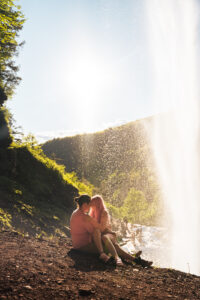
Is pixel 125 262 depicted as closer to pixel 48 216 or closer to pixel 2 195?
pixel 48 216

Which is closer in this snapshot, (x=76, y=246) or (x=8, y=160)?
(x=76, y=246)

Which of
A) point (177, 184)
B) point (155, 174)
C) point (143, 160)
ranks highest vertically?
point (143, 160)

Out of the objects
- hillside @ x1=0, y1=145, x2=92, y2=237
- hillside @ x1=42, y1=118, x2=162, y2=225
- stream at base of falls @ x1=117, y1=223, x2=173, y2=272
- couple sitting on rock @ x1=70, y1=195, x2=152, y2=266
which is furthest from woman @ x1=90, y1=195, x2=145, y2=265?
hillside @ x1=42, y1=118, x2=162, y2=225

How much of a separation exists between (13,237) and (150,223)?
18142mm

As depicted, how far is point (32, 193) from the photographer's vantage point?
8227 millimetres

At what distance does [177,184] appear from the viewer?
2608 centimetres

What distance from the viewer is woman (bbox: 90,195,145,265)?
4.57m

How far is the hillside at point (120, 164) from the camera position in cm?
2497

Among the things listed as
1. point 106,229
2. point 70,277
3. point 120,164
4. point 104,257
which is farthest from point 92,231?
point 120,164

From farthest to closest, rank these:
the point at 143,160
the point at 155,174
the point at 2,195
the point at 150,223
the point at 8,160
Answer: the point at 143,160, the point at 155,174, the point at 150,223, the point at 8,160, the point at 2,195

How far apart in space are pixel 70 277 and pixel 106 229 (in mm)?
1846

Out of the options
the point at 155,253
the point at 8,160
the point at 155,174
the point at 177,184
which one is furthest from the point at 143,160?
the point at 8,160

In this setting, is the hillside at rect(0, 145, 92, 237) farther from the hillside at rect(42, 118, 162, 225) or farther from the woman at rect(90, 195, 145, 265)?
the hillside at rect(42, 118, 162, 225)

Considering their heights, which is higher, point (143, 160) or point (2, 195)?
point (143, 160)
